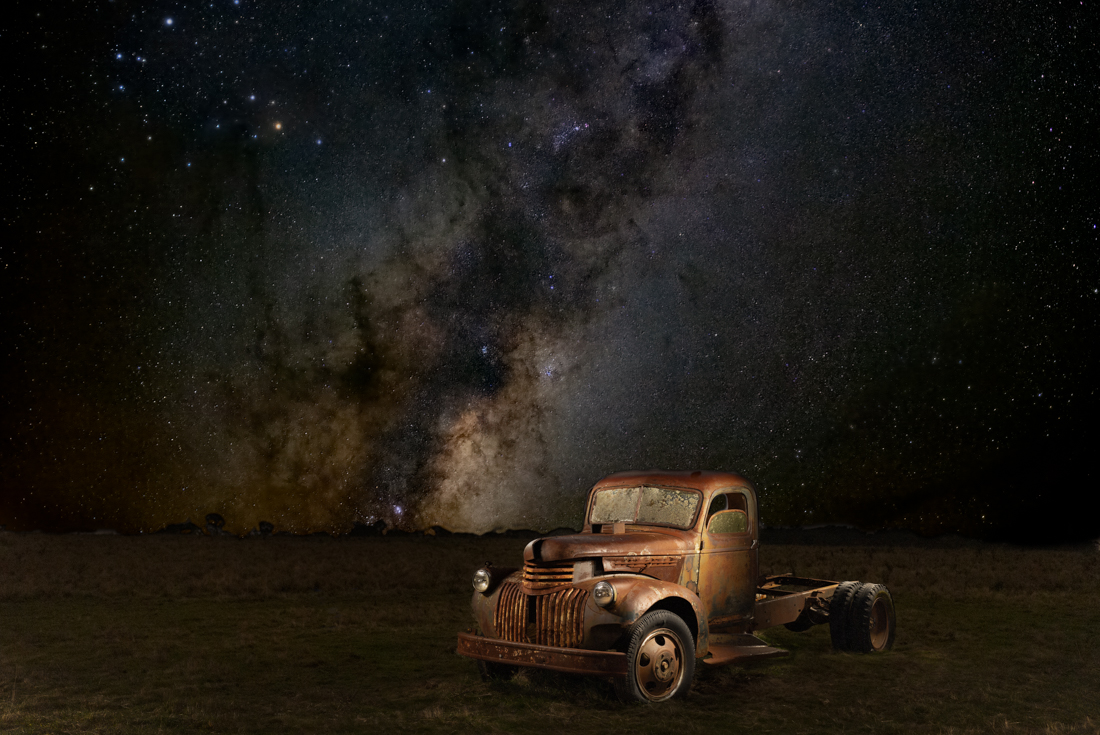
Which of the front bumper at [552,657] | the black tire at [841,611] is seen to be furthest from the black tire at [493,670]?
the black tire at [841,611]

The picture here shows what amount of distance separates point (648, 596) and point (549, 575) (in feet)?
3.41

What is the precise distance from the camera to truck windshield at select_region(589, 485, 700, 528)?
9570 mm

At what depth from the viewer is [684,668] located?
27.6 ft

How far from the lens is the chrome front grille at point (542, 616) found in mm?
8227

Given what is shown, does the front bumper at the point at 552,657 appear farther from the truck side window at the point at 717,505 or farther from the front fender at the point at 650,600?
the truck side window at the point at 717,505

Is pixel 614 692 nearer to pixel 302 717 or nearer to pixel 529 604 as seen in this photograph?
pixel 529 604

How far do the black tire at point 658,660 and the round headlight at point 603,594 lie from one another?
1.09ft

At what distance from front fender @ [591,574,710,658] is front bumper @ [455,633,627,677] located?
41cm

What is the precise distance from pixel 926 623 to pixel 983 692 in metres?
5.77

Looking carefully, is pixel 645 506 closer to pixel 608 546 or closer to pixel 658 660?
pixel 608 546

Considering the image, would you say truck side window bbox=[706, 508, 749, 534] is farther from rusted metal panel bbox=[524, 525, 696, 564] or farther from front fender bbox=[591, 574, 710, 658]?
front fender bbox=[591, 574, 710, 658]

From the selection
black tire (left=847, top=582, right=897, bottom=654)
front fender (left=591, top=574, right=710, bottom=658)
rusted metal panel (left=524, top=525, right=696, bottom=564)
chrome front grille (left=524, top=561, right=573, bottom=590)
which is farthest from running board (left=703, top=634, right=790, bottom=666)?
black tire (left=847, top=582, right=897, bottom=654)

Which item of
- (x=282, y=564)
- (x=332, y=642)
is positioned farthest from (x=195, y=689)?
(x=282, y=564)

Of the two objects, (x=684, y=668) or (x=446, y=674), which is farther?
(x=446, y=674)
